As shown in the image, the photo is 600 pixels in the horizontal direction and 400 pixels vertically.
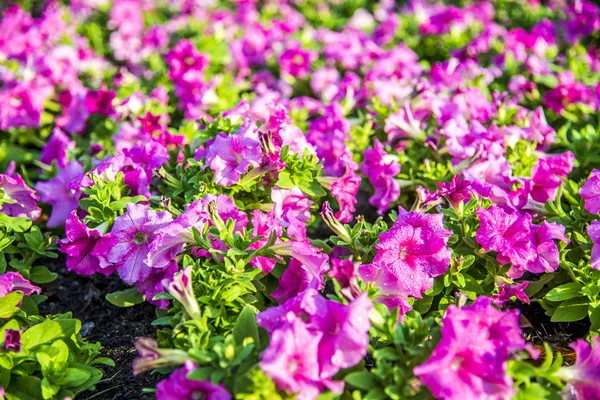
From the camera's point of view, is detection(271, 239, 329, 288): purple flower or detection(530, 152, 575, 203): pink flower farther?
detection(530, 152, 575, 203): pink flower

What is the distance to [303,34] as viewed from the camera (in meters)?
4.62

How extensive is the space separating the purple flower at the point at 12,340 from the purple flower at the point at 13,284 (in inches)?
9.7

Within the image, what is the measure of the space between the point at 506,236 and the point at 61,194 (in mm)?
1817

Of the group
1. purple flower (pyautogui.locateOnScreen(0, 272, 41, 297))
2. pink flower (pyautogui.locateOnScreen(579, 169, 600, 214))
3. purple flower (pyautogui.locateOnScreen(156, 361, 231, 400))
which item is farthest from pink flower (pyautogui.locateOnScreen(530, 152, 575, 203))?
purple flower (pyautogui.locateOnScreen(0, 272, 41, 297))

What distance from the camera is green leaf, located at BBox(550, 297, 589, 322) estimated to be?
2.11 m

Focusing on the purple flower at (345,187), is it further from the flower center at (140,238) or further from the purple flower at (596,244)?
the purple flower at (596,244)

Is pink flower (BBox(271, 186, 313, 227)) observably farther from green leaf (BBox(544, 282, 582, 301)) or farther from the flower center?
green leaf (BBox(544, 282, 582, 301))

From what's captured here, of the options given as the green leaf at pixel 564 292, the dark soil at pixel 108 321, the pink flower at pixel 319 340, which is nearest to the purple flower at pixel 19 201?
the dark soil at pixel 108 321

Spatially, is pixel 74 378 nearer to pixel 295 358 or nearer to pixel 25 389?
pixel 25 389

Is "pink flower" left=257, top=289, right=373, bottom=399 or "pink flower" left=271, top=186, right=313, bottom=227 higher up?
"pink flower" left=257, top=289, right=373, bottom=399

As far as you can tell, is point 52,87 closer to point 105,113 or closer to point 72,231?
point 105,113

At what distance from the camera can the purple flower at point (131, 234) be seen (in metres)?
2.11

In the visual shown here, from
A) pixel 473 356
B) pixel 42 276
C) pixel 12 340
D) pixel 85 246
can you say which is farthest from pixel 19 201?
pixel 473 356

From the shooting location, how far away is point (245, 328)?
1.79 metres
